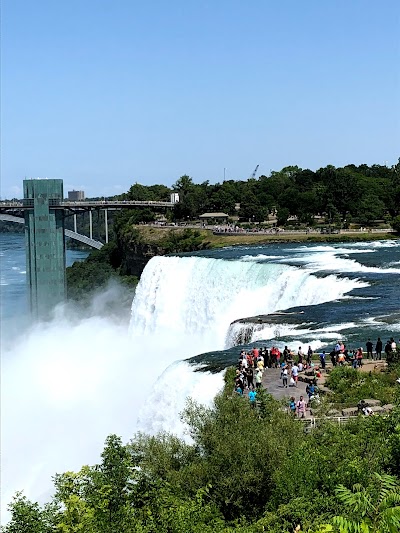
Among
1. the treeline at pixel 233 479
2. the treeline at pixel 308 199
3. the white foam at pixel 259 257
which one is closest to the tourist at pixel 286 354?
the treeline at pixel 233 479

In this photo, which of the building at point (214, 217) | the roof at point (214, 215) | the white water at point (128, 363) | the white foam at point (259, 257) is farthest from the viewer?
the roof at point (214, 215)

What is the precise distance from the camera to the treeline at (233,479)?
11.1 m

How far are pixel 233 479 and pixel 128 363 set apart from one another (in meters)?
20.1

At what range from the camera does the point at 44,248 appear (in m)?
59.5

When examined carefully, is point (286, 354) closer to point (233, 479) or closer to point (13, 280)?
point (233, 479)

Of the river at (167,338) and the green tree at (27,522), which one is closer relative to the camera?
the green tree at (27,522)

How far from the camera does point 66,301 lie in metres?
60.0

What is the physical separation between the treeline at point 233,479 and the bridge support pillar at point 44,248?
44.8 meters

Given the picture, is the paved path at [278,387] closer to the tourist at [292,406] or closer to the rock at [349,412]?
the tourist at [292,406]

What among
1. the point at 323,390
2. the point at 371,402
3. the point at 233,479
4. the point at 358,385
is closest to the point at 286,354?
the point at 323,390

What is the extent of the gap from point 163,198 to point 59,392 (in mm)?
67028

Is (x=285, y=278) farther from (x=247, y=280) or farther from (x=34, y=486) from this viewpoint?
(x=34, y=486)

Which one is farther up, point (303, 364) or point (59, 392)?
point (303, 364)

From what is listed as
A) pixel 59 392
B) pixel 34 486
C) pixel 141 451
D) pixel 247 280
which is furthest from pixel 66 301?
pixel 141 451
